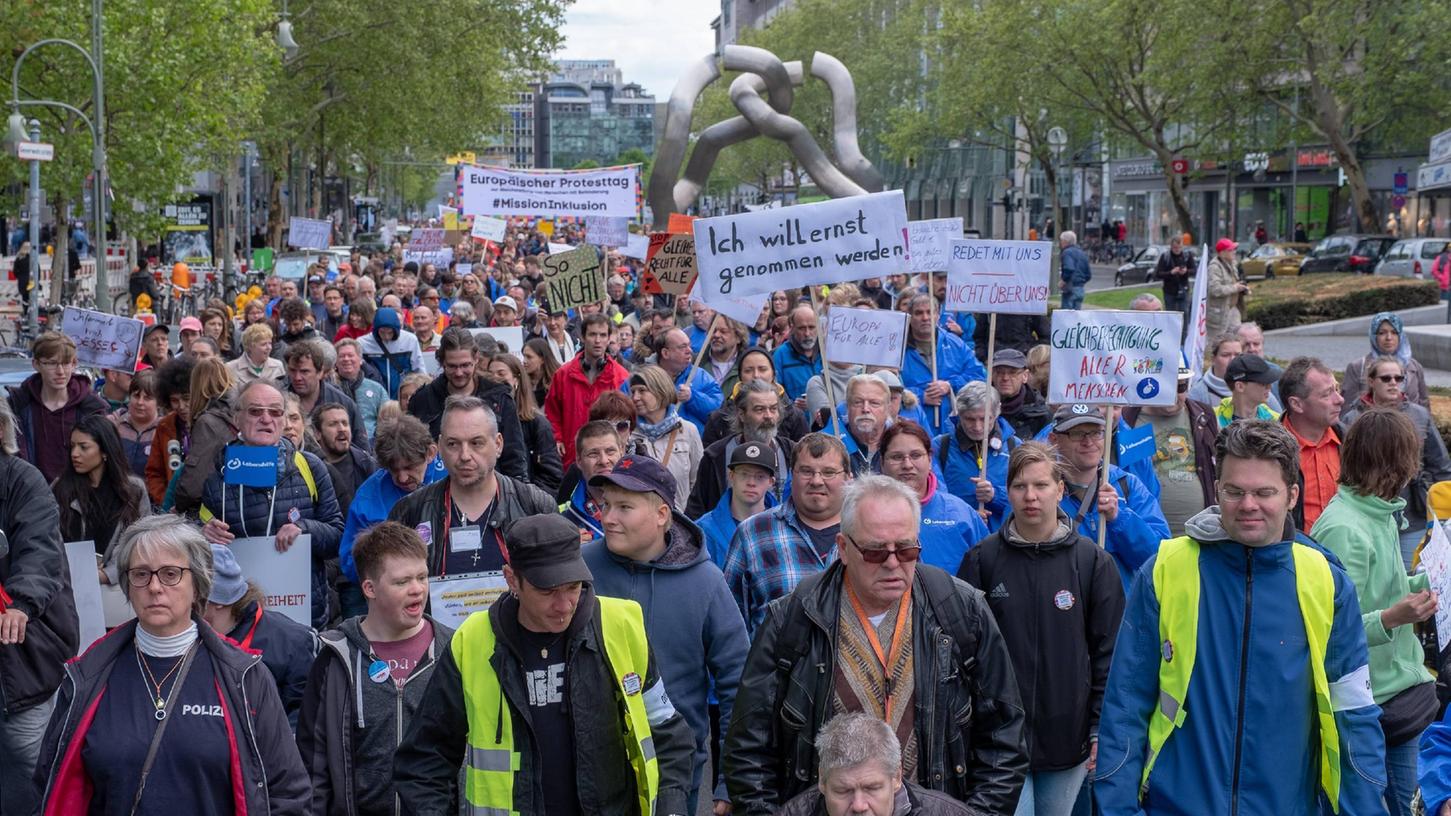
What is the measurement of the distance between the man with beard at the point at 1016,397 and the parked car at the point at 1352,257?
1375 inches

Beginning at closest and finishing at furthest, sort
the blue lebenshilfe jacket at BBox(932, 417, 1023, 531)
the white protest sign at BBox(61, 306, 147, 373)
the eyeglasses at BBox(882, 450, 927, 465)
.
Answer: the eyeglasses at BBox(882, 450, 927, 465)
the blue lebenshilfe jacket at BBox(932, 417, 1023, 531)
the white protest sign at BBox(61, 306, 147, 373)

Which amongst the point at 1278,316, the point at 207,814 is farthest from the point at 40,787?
the point at 1278,316

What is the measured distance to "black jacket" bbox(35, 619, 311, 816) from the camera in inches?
171

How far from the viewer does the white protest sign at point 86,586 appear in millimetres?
6336

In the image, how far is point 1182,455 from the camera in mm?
7914

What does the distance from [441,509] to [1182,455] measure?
368cm

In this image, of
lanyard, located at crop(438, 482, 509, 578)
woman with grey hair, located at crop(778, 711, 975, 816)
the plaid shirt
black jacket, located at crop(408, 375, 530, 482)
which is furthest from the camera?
black jacket, located at crop(408, 375, 530, 482)

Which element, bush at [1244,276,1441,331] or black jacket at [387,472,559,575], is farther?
bush at [1244,276,1441,331]

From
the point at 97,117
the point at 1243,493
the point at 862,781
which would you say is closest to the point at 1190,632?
the point at 1243,493

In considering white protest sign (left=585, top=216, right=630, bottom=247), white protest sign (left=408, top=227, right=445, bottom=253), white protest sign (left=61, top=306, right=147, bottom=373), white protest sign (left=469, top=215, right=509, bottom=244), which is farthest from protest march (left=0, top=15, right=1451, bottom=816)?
white protest sign (left=408, top=227, right=445, bottom=253)

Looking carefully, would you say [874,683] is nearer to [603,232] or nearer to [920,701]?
[920,701]

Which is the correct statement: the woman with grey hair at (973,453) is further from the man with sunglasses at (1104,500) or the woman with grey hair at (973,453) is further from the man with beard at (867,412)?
the man with sunglasses at (1104,500)

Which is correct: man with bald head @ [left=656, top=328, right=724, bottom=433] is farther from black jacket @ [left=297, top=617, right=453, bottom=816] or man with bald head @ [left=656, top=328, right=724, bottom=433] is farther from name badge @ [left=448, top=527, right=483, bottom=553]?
black jacket @ [left=297, top=617, right=453, bottom=816]

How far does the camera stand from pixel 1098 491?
633 cm
